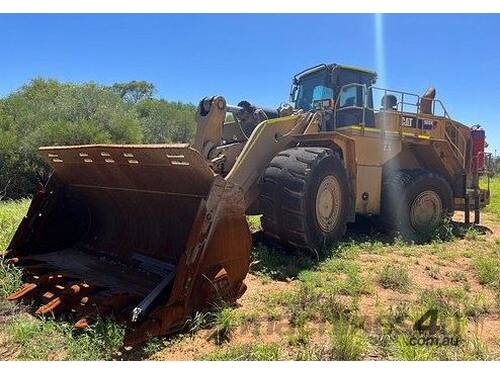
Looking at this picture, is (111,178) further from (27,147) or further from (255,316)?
(27,147)

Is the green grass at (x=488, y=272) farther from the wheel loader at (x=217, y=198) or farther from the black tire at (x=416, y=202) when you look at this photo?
the black tire at (x=416, y=202)

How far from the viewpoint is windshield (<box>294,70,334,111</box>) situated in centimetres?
794

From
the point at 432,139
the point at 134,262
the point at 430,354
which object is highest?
the point at 432,139

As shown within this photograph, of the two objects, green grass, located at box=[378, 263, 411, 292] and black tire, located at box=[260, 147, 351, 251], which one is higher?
black tire, located at box=[260, 147, 351, 251]

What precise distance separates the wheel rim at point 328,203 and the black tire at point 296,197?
0.04 ft

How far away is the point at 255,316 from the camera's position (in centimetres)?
406

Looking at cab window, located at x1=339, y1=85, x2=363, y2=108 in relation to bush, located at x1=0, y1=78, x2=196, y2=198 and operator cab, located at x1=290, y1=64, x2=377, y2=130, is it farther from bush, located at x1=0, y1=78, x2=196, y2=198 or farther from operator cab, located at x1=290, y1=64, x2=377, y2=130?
bush, located at x1=0, y1=78, x2=196, y2=198

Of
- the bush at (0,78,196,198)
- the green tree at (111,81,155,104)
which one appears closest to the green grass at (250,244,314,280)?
the bush at (0,78,196,198)

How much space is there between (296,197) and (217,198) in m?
1.86

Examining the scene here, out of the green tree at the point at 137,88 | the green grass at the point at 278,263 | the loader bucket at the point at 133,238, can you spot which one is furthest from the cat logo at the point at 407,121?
the green tree at the point at 137,88

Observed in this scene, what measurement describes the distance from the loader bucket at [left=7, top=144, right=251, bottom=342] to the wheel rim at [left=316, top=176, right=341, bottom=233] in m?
2.00

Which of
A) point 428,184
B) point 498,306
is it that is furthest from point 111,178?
point 428,184

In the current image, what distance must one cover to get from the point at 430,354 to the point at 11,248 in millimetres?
4165

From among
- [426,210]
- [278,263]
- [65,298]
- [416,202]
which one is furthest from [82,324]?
[426,210]
